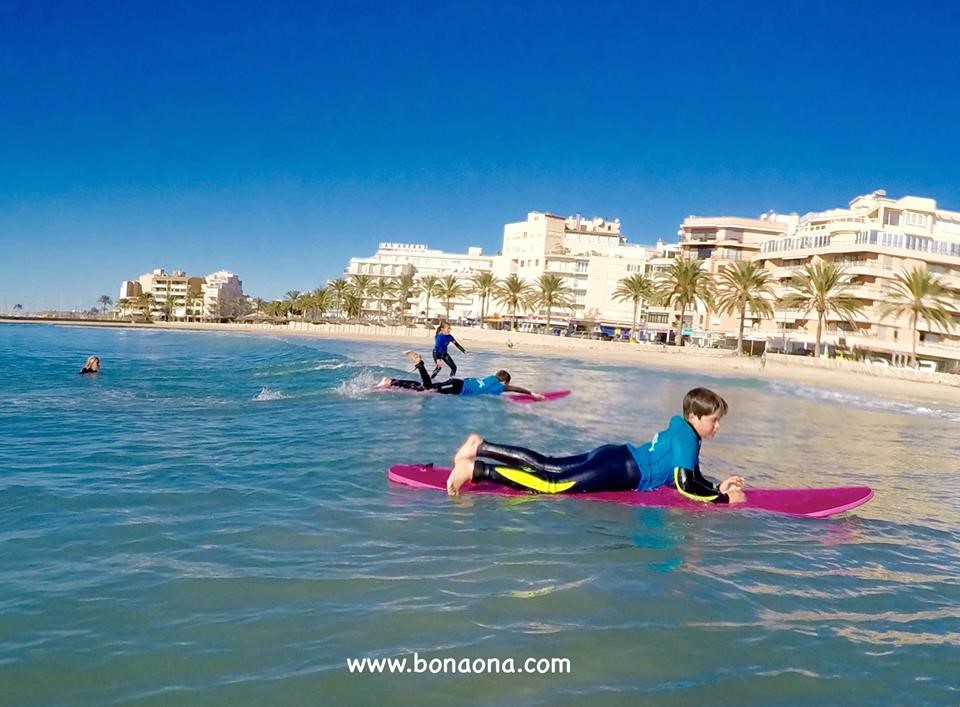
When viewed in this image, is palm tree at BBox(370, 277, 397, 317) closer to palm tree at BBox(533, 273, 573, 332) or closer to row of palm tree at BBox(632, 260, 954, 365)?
palm tree at BBox(533, 273, 573, 332)

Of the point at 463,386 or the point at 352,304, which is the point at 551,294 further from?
the point at 463,386

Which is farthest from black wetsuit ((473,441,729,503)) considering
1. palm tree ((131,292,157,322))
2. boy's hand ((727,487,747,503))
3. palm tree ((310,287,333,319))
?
palm tree ((131,292,157,322))

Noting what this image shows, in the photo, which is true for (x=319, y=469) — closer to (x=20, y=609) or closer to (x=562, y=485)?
(x=562, y=485)

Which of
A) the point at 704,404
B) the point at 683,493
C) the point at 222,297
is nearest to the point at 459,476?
the point at 683,493

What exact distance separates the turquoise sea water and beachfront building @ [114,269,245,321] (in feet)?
492

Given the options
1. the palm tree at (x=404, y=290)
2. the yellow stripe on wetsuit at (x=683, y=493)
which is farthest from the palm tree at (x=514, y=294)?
the yellow stripe on wetsuit at (x=683, y=493)

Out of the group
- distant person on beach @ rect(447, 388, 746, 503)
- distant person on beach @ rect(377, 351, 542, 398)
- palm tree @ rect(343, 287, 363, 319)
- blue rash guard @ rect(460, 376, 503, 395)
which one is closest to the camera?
distant person on beach @ rect(447, 388, 746, 503)

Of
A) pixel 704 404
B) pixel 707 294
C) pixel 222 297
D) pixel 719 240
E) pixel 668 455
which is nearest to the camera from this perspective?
pixel 704 404

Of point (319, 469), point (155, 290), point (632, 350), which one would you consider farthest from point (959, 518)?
point (155, 290)

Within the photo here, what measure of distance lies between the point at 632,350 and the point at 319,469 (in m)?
63.9

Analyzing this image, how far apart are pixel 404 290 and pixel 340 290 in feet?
46.8

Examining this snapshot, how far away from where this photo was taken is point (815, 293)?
5959 cm

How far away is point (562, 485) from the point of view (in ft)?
23.2

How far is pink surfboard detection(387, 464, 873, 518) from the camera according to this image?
7082 millimetres
